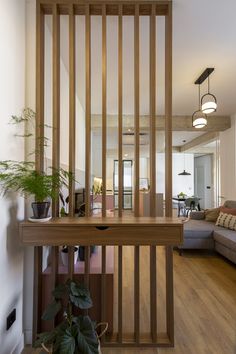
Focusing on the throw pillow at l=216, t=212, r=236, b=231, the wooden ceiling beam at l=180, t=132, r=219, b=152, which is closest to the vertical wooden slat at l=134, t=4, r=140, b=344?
the throw pillow at l=216, t=212, r=236, b=231

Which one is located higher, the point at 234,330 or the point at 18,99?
the point at 18,99

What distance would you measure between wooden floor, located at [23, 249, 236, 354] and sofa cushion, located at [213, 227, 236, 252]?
1.21 ft

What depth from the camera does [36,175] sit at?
1759 millimetres

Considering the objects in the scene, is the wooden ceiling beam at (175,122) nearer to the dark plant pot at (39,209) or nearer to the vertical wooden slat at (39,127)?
the vertical wooden slat at (39,127)

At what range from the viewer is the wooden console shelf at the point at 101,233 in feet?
5.75

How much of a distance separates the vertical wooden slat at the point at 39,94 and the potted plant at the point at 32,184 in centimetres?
18

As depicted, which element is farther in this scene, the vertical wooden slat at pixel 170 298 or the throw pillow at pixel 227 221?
the throw pillow at pixel 227 221

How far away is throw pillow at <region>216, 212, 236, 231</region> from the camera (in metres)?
4.33

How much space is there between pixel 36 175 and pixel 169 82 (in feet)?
4.43

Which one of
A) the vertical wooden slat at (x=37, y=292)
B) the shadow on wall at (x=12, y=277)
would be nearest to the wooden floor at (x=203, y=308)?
the vertical wooden slat at (x=37, y=292)

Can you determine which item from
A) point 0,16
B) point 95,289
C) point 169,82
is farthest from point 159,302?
point 0,16

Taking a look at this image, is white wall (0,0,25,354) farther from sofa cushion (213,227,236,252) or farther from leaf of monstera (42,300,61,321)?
sofa cushion (213,227,236,252)

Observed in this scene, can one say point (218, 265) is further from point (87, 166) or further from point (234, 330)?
point (87, 166)

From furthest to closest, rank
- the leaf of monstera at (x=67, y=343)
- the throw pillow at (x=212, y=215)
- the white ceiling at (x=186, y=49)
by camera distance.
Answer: the throw pillow at (x=212, y=215)
the white ceiling at (x=186, y=49)
the leaf of monstera at (x=67, y=343)
